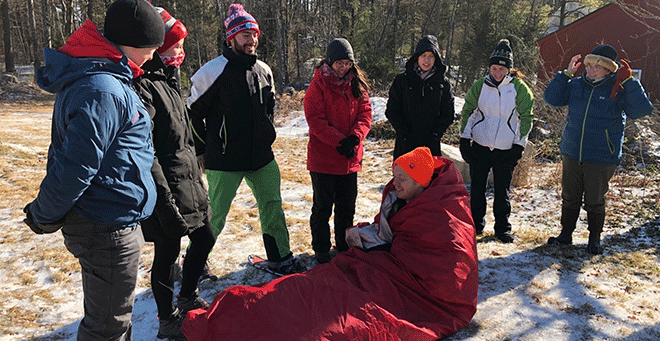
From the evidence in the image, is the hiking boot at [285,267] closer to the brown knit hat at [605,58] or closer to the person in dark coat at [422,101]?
the person in dark coat at [422,101]

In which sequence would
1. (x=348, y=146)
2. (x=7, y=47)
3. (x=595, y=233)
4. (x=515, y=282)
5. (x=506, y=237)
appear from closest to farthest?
1. (x=515, y=282)
2. (x=348, y=146)
3. (x=595, y=233)
4. (x=506, y=237)
5. (x=7, y=47)

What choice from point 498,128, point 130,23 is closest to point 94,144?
point 130,23

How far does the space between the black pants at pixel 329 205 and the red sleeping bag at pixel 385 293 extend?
34.4 inches

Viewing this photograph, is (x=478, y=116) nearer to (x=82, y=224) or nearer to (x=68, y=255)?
(x=82, y=224)

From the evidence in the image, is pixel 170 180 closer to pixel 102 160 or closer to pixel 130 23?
pixel 102 160

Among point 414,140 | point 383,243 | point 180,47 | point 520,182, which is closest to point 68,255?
point 180,47

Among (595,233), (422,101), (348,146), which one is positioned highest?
(422,101)

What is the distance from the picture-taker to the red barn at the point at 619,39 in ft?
57.0

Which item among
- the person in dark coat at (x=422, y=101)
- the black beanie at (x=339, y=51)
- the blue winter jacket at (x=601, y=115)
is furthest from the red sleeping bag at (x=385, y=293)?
the blue winter jacket at (x=601, y=115)

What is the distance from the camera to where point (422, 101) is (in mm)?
4160

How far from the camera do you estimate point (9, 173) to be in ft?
21.3

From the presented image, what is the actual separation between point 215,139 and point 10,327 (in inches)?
73.0

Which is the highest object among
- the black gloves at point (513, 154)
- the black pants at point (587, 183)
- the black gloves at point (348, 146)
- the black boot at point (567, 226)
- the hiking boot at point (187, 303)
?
the black gloves at point (348, 146)

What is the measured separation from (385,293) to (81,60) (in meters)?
2.00
